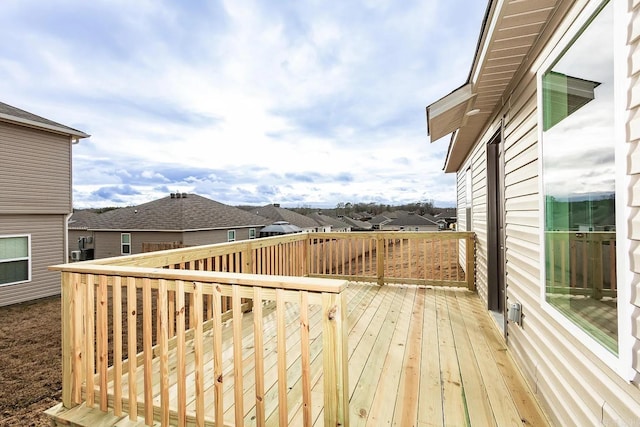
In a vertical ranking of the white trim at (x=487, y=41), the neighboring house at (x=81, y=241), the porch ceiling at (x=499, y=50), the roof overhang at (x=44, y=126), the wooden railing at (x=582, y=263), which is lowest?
the neighboring house at (x=81, y=241)

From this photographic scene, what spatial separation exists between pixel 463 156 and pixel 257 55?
18.5 feet

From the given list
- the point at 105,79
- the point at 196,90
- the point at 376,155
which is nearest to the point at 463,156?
the point at 196,90

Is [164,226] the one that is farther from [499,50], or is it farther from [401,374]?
[499,50]

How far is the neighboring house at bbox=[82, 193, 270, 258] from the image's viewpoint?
1527 centimetres

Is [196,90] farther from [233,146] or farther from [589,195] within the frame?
[233,146]

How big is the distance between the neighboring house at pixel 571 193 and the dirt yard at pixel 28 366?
3.56 meters

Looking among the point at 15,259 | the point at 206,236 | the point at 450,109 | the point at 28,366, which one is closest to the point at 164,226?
the point at 206,236

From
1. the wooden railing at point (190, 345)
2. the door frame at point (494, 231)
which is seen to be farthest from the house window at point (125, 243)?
the door frame at point (494, 231)

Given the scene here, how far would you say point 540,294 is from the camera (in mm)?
2100

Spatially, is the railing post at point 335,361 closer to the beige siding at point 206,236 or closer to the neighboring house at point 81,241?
the beige siding at point 206,236

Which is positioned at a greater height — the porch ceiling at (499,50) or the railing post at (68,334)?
the porch ceiling at (499,50)

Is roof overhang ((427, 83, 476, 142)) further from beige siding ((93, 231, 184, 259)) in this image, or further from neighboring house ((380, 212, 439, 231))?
neighboring house ((380, 212, 439, 231))

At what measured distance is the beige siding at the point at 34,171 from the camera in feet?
24.1

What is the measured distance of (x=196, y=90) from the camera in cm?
946
